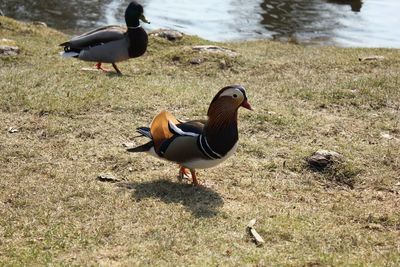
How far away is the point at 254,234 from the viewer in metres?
4.81

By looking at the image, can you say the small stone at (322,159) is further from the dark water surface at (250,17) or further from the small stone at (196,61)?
the dark water surface at (250,17)

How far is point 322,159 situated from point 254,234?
1915mm

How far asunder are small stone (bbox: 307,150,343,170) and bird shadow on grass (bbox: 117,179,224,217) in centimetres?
140

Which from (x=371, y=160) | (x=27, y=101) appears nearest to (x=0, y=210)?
(x=27, y=101)

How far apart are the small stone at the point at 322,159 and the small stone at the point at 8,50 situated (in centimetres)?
749

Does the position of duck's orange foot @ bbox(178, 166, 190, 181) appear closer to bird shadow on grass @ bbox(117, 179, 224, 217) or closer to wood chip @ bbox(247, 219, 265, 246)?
bird shadow on grass @ bbox(117, 179, 224, 217)

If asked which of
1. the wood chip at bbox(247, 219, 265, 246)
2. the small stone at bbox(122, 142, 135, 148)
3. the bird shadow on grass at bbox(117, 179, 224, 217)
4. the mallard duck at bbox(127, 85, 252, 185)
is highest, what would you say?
the mallard duck at bbox(127, 85, 252, 185)

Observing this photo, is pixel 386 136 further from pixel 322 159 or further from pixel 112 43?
pixel 112 43

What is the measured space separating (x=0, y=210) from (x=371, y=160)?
13.7ft

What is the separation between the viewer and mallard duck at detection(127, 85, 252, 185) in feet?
17.3

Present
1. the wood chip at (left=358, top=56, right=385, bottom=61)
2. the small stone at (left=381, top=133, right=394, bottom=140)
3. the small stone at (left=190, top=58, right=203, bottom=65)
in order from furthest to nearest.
Answer: the wood chip at (left=358, top=56, right=385, bottom=61), the small stone at (left=190, top=58, right=203, bottom=65), the small stone at (left=381, top=133, right=394, bottom=140)

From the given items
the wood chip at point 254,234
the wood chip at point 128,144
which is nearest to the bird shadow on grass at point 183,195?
the wood chip at point 254,234

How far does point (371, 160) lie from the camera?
21.6ft

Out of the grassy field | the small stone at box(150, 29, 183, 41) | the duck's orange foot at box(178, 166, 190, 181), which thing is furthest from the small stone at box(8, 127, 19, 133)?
the small stone at box(150, 29, 183, 41)
